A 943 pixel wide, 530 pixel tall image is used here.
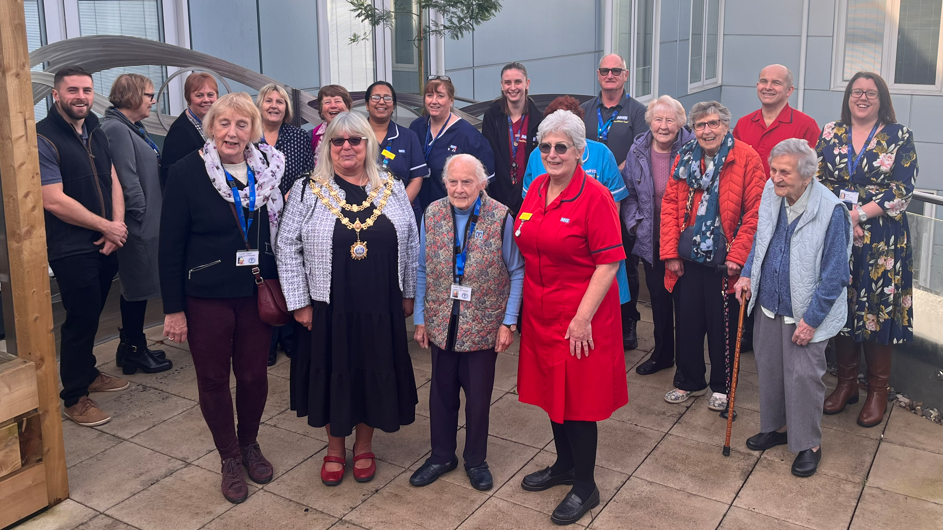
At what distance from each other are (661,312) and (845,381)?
1197 mm

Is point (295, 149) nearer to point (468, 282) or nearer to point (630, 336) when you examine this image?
point (468, 282)

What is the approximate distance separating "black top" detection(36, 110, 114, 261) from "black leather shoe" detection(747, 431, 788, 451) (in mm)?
3883

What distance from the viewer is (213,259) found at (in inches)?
149

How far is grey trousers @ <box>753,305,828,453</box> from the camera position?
167 inches

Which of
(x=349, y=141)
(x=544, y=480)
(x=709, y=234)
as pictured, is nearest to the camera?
(x=349, y=141)

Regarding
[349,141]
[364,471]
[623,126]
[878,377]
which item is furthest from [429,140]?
[878,377]

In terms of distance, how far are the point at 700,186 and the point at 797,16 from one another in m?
12.3

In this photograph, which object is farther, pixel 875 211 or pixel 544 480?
pixel 875 211

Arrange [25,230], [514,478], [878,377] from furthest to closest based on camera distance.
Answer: [878,377], [514,478], [25,230]

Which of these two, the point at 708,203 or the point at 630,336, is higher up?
the point at 708,203

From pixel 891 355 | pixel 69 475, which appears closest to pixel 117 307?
pixel 69 475

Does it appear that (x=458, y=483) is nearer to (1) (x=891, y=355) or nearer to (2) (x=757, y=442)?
(2) (x=757, y=442)

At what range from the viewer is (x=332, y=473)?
4184 mm

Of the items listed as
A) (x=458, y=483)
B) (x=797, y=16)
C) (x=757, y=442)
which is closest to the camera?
(x=458, y=483)
